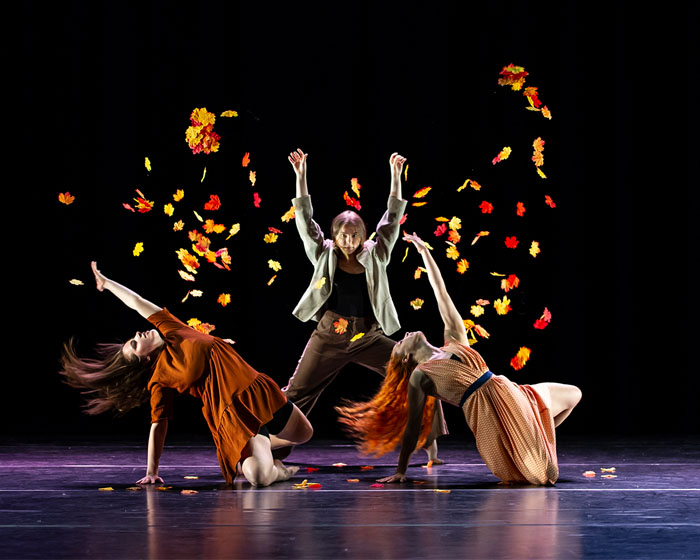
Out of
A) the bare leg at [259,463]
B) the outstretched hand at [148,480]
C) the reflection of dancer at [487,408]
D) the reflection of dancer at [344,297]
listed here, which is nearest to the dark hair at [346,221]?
the reflection of dancer at [344,297]

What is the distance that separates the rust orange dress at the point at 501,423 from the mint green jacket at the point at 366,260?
2.99ft

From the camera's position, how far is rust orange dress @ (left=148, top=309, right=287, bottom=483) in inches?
179

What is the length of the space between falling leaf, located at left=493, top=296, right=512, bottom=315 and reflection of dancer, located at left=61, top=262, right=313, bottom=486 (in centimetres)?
194

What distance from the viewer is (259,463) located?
453cm

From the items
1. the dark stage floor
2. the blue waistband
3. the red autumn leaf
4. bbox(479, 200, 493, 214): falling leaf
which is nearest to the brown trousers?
the dark stage floor

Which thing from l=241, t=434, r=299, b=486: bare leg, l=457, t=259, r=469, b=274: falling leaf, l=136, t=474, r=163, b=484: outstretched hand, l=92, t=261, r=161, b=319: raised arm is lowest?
l=136, t=474, r=163, b=484: outstretched hand

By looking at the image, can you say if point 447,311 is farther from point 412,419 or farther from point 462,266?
point 462,266

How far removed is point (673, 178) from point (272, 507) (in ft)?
12.5

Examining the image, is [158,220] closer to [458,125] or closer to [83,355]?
[83,355]

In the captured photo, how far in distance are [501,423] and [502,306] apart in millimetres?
1861

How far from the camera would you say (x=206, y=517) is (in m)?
3.75

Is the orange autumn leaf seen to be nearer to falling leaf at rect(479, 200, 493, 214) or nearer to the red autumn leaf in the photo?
the red autumn leaf

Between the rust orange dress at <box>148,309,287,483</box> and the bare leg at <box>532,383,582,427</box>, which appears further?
the bare leg at <box>532,383,582,427</box>

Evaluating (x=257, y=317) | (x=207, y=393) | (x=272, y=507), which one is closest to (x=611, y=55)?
(x=257, y=317)
